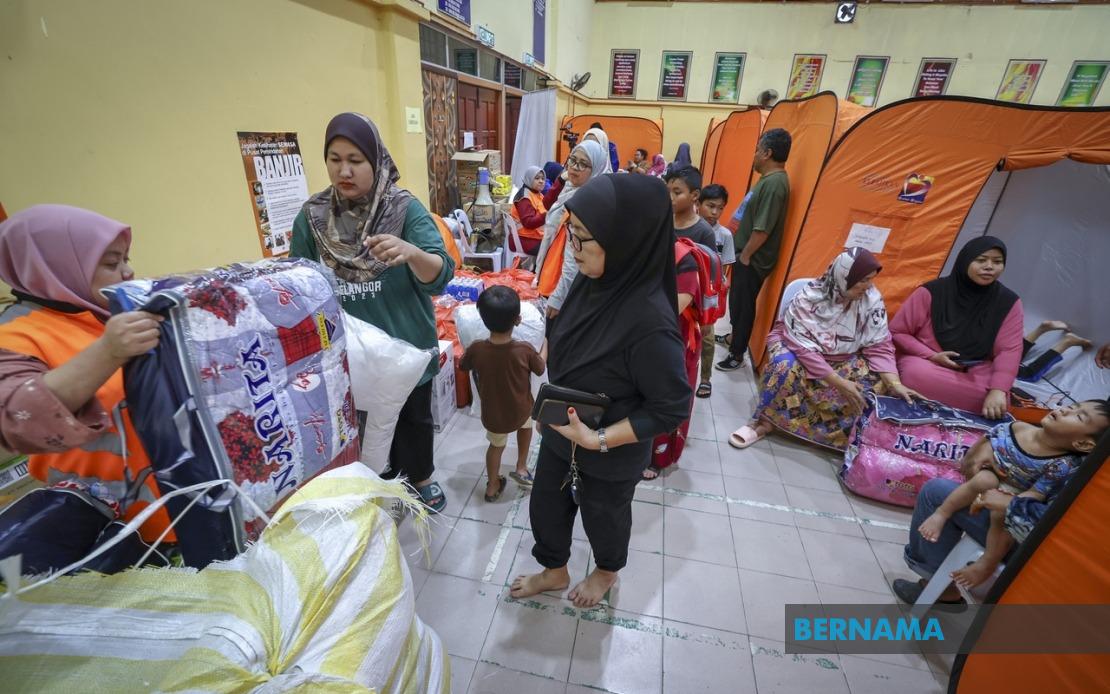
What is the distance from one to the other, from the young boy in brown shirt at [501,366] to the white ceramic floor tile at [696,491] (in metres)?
0.92

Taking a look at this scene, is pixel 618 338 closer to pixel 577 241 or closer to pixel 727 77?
pixel 577 241

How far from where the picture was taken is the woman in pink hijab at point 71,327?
2.57 ft

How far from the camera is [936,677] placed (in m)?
1.54

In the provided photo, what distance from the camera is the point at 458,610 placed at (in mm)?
1655

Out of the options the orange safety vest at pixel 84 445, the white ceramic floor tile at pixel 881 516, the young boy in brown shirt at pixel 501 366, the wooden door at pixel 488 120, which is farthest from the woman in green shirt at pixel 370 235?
the wooden door at pixel 488 120

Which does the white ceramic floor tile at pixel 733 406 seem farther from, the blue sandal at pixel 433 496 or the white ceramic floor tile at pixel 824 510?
the blue sandal at pixel 433 496

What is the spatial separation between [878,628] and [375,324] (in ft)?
7.35

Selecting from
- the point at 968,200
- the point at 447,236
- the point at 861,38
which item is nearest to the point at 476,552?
the point at 447,236

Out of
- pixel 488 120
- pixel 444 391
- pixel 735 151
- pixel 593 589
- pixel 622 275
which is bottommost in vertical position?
pixel 593 589

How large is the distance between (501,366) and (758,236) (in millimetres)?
2481

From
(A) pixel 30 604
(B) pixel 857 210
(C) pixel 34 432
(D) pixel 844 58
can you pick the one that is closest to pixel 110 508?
(C) pixel 34 432

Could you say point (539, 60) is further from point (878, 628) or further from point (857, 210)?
point (878, 628)

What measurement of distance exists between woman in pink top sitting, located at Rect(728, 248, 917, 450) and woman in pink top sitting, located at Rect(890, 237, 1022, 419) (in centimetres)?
19

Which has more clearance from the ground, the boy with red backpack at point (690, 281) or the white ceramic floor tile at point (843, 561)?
the boy with red backpack at point (690, 281)
